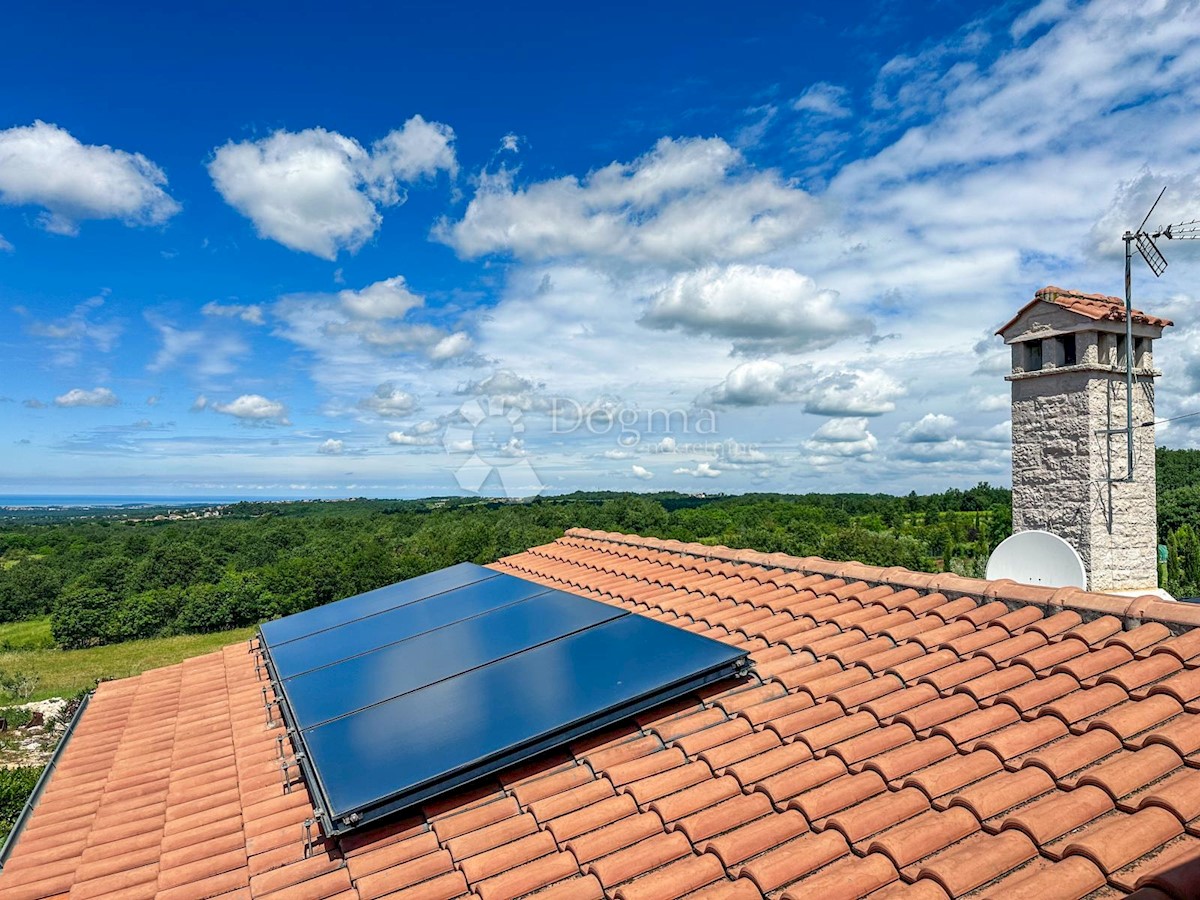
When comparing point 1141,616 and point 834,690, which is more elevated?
point 1141,616

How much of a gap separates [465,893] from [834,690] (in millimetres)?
2548

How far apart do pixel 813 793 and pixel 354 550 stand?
57.4 metres

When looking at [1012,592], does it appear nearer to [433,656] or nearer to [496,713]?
[496,713]

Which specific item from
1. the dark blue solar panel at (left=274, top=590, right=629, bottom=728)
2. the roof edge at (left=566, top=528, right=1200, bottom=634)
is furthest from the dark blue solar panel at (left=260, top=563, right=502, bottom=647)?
the roof edge at (left=566, top=528, right=1200, bottom=634)

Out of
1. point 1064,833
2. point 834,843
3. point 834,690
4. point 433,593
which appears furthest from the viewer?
point 433,593

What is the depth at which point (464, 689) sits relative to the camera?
4684 millimetres

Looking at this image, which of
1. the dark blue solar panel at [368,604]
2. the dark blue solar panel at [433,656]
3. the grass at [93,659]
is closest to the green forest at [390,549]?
the grass at [93,659]

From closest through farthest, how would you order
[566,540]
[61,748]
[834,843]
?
[834,843]
[61,748]
[566,540]

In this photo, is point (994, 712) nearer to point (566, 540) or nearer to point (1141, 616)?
point (1141, 616)

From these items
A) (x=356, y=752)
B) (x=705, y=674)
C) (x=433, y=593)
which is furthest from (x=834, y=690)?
(x=433, y=593)

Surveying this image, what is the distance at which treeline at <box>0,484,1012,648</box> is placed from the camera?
46.7m

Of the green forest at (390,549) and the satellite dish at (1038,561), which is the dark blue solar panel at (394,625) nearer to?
the satellite dish at (1038,561)

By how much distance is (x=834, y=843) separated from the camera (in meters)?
3.07

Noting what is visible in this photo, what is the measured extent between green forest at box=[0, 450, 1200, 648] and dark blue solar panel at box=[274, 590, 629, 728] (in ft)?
119
